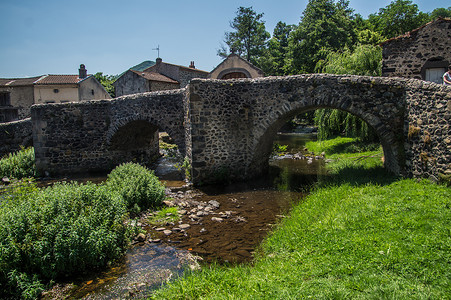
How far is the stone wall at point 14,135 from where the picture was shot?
53.1ft

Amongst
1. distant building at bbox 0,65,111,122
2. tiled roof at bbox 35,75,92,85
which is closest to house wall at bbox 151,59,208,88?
distant building at bbox 0,65,111,122

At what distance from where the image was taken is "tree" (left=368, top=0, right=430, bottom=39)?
2662 cm

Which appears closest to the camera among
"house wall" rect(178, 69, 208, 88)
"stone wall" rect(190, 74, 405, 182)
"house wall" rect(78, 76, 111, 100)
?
"stone wall" rect(190, 74, 405, 182)

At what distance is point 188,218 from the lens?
24.8 ft

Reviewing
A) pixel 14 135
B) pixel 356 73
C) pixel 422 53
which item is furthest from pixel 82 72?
pixel 422 53

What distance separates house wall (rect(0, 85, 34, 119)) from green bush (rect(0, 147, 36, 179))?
15.7 meters

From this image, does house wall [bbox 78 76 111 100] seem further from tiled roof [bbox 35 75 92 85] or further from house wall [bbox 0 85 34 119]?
house wall [bbox 0 85 34 119]

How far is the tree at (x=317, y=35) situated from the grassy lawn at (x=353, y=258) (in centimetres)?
2298

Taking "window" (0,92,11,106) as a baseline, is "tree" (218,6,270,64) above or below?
above

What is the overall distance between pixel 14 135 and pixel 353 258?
59.6 feet

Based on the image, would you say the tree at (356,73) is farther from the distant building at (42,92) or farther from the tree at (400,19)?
the distant building at (42,92)

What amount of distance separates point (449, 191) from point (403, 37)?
7.96 metres

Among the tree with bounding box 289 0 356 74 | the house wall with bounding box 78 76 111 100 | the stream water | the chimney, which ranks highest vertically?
the tree with bounding box 289 0 356 74

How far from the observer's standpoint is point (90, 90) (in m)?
27.5
